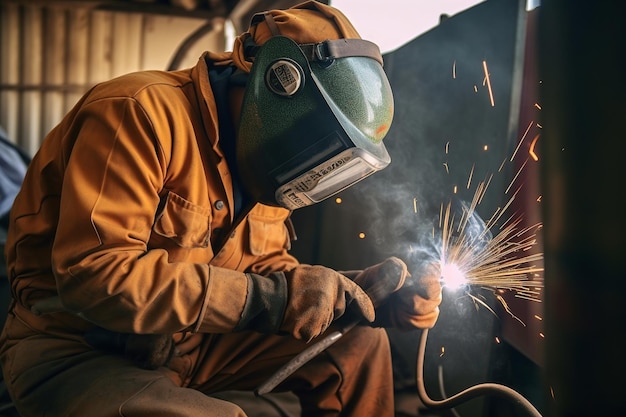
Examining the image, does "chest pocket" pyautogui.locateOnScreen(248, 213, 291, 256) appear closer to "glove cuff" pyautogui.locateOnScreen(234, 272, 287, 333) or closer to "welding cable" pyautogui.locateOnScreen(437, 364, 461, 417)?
"glove cuff" pyautogui.locateOnScreen(234, 272, 287, 333)

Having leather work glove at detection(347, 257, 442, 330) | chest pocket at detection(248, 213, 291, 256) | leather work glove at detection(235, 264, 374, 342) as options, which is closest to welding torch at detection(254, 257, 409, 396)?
leather work glove at detection(347, 257, 442, 330)

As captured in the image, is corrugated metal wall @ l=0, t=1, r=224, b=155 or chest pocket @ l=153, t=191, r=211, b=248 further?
corrugated metal wall @ l=0, t=1, r=224, b=155

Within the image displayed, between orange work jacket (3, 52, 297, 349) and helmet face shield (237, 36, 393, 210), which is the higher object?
helmet face shield (237, 36, 393, 210)

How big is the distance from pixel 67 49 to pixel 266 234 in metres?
4.59

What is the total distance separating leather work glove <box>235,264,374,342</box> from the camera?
1.60 metres

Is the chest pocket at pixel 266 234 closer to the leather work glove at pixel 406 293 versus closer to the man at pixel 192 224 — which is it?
the man at pixel 192 224

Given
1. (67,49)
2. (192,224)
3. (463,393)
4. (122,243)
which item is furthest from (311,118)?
(67,49)

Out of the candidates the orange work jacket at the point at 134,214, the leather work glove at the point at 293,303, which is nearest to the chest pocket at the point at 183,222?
the orange work jacket at the point at 134,214

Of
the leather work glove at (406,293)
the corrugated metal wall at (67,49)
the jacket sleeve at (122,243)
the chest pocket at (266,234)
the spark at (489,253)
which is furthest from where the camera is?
the corrugated metal wall at (67,49)

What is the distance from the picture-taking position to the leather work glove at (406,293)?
174 centimetres

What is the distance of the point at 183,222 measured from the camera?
65.2 inches

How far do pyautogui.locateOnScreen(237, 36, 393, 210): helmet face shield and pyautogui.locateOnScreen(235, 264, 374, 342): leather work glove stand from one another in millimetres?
204

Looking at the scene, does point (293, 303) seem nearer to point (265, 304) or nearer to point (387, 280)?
point (265, 304)

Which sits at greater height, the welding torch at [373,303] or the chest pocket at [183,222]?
the chest pocket at [183,222]
